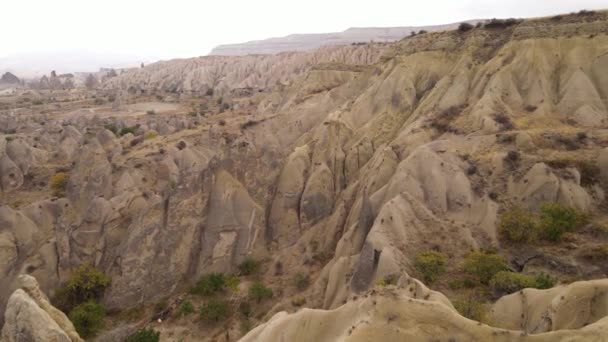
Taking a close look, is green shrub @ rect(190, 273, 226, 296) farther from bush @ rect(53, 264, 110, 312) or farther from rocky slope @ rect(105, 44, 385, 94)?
rocky slope @ rect(105, 44, 385, 94)

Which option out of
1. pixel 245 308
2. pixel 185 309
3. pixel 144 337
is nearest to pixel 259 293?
pixel 245 308

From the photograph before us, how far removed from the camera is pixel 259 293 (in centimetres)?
2191

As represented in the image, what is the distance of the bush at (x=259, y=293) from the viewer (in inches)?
864

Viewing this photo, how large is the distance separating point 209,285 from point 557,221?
681 inches

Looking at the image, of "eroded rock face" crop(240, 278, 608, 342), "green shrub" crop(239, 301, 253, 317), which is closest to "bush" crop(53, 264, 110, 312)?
"green shrub" crop(239, 301, 253, 317)

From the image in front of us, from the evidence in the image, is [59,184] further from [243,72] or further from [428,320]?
[243,72]

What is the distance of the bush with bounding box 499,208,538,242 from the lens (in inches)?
797

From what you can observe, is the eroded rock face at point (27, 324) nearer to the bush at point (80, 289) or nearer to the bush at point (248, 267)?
the bush at point (80, 289)

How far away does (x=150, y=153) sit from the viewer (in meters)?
37.1

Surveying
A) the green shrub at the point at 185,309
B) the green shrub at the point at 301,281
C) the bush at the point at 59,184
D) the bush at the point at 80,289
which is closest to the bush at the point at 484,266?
the green shrub at the point at 301,281

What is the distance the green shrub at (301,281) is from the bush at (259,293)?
1.48 meters

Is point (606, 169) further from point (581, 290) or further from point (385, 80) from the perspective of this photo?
point (385, 80)

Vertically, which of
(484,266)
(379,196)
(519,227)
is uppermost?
(379,196)

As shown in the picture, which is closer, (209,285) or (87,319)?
(87,319)
